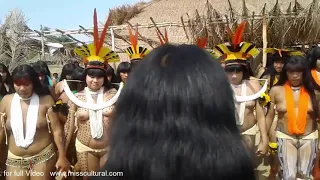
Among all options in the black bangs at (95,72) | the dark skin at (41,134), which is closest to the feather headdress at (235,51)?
the black bangs at (95,72)

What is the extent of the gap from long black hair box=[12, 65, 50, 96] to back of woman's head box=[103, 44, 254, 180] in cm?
298

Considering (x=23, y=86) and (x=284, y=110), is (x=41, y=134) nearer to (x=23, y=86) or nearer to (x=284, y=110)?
(x=23, y=86)

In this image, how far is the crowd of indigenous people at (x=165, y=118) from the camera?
1259 mm

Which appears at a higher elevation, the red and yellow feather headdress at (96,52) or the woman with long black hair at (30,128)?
the red and yellow feather headdress at (96,52)

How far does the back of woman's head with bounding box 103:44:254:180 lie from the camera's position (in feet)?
4.11

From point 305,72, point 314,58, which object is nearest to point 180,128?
point 305,72

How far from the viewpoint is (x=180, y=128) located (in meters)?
1.26

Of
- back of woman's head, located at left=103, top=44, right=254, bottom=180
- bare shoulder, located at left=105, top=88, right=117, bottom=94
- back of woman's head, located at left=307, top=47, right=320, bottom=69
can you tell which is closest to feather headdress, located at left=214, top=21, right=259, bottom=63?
back of woman's head, located at left=307, top=47, right=320, bottom=69

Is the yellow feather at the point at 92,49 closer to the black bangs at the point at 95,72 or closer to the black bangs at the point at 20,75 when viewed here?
the black bangs at the point at 95,72

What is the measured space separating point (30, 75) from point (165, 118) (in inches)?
122

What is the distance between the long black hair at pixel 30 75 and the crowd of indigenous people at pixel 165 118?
0.03 ft

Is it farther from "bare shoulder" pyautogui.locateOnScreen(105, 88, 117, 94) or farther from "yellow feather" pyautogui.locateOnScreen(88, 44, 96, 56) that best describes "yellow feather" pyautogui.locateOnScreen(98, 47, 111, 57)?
"bare shoulder" pyautogui.locateOnScreen(105, 88, 117, 94)

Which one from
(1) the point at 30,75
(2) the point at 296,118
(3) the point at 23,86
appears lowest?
(2) the point at 296,118

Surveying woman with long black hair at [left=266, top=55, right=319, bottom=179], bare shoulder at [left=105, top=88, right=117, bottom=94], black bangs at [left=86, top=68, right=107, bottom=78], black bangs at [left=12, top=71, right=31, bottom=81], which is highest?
black bangs at [left=12, top=71, right=31, bottom=81]
